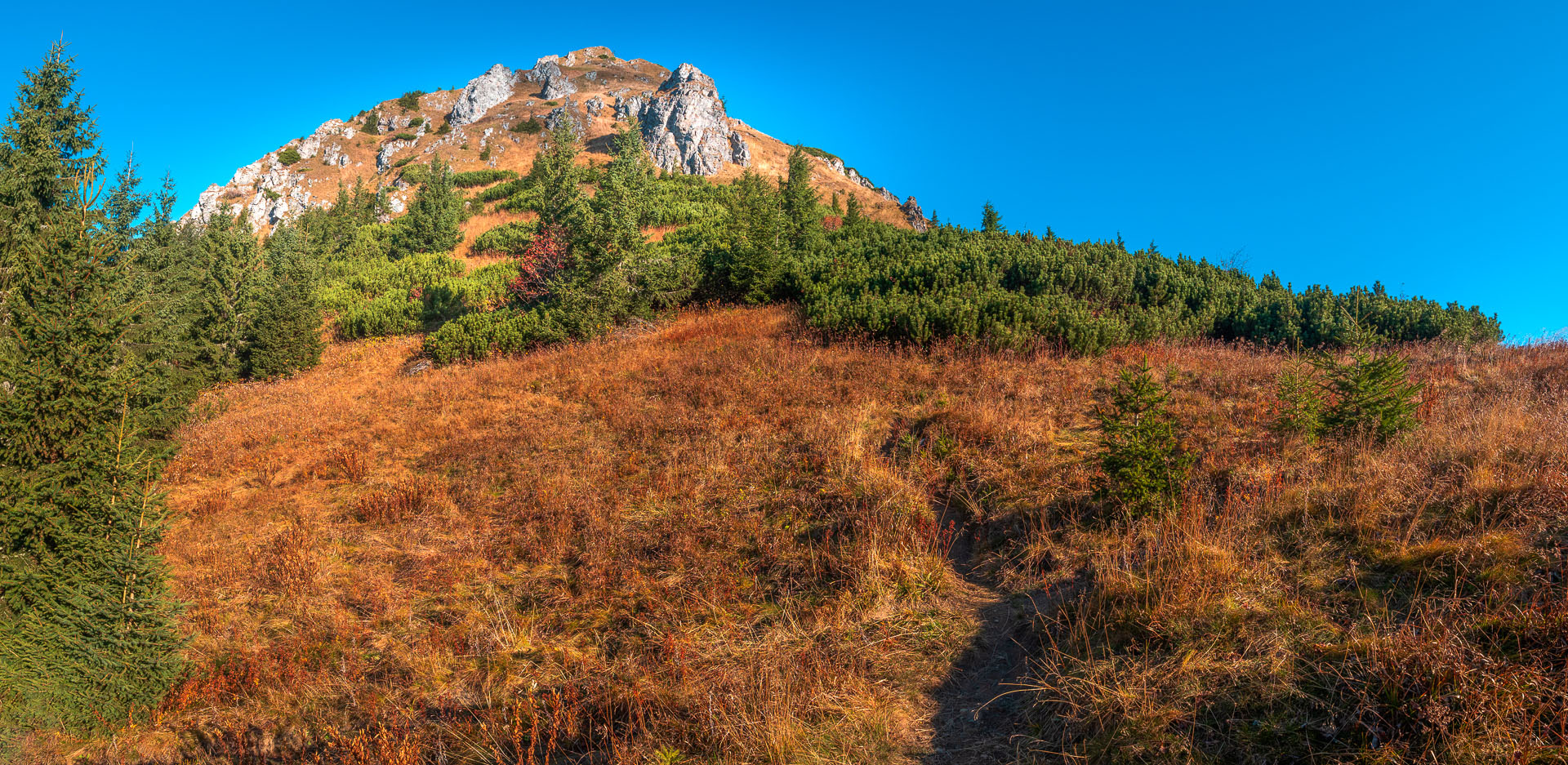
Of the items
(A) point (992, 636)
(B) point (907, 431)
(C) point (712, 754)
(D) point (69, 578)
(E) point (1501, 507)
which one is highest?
(B) point (907, 431)

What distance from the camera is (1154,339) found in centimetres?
1265

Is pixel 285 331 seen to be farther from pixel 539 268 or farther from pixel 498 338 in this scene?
pixel 539 268

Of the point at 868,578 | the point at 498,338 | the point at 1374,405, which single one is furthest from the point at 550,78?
the point at 1374,405

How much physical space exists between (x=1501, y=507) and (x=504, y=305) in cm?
2492

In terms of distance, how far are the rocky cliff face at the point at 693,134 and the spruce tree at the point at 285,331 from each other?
4483cm

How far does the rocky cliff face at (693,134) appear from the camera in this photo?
Result: 62312 millimetres

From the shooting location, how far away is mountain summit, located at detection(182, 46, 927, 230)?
59.3 m

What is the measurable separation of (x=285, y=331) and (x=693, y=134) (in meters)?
50.4

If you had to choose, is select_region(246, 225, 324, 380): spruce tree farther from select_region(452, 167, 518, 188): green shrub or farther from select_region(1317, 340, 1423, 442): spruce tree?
select_region(452, 167, 518, 188): green shrub

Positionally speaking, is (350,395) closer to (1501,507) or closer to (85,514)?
(85,514)

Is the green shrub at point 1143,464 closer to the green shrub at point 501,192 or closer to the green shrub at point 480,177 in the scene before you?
the green shrub at point 501,192

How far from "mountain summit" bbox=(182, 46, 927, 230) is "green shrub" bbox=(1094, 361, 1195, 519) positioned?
147 feet

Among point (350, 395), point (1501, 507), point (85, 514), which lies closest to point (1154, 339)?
point (1501, 507)

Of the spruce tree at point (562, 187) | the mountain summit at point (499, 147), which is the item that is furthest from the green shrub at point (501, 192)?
the spruce tree at point (562, 187)
